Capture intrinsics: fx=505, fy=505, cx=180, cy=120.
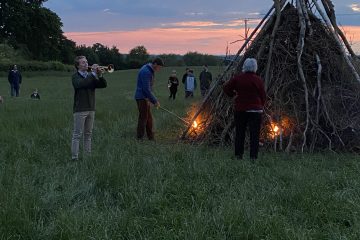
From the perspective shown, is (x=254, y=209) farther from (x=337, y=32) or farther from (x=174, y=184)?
(x=337, y=32)

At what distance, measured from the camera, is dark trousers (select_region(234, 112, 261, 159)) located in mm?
7672

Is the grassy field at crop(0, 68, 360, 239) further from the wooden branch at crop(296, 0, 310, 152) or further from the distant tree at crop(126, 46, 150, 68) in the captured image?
the distant tree at crop(126, 46, 150, 68)

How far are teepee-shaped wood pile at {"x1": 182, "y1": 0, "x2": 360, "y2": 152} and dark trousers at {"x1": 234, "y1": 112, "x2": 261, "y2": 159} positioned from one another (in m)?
0.99

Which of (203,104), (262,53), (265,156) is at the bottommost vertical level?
(265,156)

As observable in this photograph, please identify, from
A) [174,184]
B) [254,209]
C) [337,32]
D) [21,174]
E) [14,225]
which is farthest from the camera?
[337,32]

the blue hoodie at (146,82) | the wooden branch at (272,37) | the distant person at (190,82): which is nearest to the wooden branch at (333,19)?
the wooden branch at (272,37)

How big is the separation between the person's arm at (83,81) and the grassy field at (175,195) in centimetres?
105

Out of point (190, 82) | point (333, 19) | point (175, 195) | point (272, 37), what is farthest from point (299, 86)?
point (190, 82)

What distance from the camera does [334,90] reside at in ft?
29.9

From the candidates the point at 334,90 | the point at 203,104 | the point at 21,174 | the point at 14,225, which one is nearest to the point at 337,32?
the point at 334,90

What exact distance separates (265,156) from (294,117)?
1.36 meters

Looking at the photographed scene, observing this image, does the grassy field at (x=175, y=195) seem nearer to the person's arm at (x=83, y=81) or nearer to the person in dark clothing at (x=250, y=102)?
the person in dark clothing at (x=250, y=102)

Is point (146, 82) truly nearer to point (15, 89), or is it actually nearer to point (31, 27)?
point (15, 89)

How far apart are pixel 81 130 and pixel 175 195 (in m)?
2.95
